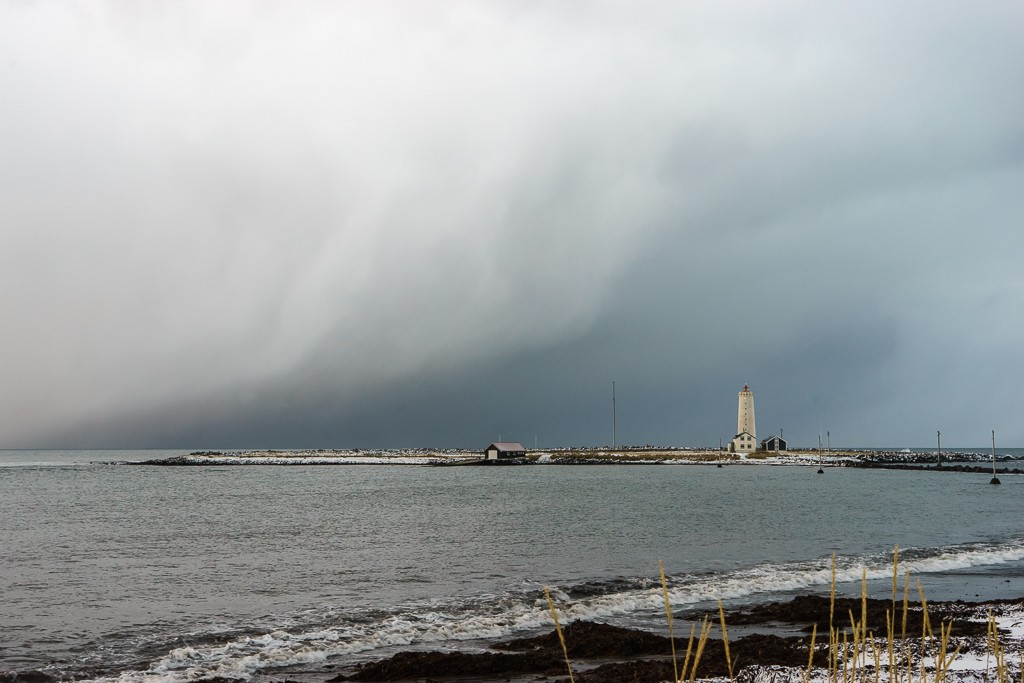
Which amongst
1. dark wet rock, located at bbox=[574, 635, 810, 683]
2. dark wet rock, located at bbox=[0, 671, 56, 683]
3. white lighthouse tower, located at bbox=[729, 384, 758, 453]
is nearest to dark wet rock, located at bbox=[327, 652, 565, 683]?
dark wet rock, located at bbox=[574, 635, 810, 683]

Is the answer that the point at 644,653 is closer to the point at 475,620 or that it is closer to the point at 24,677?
the point at 475,620

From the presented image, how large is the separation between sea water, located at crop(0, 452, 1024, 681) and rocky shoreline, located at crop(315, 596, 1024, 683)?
170 cm

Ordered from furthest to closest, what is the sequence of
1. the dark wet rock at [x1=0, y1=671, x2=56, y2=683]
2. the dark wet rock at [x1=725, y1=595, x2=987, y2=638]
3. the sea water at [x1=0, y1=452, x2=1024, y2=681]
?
the sea water at [x1=0, y1=452, x2=1024, y2=681], the dark wet rock at [x1=725, y1=595, x2=987, y2=638], the dark wet rock at [x1=0, y1=671, x2=56, y2=683]

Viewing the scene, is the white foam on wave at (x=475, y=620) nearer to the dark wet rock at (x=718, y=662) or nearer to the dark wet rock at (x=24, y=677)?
the dark wet rock at (x=24, y=677)

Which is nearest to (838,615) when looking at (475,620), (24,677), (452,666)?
(475,620)

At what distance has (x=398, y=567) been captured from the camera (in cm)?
2889

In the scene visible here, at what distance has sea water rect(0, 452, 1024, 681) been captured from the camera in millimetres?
18016

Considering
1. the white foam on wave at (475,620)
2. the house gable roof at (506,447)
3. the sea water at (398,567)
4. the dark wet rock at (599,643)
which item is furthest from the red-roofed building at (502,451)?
the dark wet rock at (599,643)

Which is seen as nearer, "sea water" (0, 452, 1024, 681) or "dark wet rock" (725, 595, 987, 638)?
"dark wet rock" (725, 595, 987, 638)

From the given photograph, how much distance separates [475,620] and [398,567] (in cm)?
996

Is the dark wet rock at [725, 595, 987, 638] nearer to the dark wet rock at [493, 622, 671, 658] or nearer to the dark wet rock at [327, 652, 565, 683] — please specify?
the dark wet rock at [493, 622, 671, 658]

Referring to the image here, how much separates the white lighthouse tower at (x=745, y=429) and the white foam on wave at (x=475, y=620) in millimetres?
115660

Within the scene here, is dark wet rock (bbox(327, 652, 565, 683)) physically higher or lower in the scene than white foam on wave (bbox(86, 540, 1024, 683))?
higher

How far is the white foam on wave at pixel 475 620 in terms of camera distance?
52.8ft
